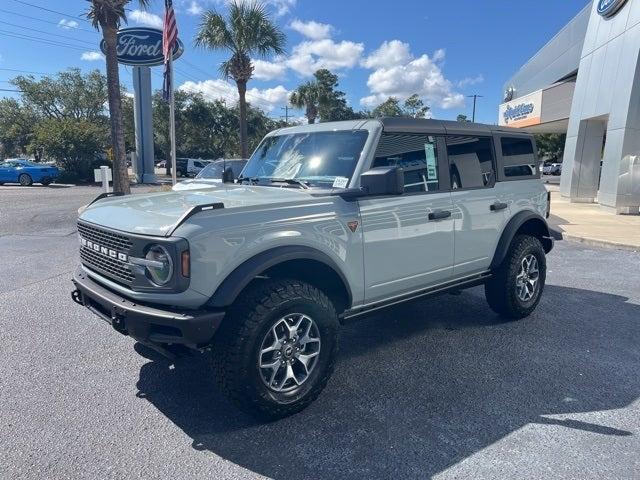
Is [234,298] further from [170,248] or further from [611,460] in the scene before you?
[611,460]

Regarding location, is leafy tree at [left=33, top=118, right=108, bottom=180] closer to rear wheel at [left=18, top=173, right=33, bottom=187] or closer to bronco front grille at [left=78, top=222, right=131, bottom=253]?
rear wheel at [left=18, top=173, right=33, bottom=187]

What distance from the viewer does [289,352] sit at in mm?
3135

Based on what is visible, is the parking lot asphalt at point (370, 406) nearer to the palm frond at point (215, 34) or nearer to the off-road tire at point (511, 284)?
the off-road tire at point (511, 284)

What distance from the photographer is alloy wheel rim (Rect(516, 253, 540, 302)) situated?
4.94 meters

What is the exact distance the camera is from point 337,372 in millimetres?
3799

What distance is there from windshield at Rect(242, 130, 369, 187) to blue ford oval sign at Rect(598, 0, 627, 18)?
15.5 m

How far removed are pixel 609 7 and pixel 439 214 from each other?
15664mm

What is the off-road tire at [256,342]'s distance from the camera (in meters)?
2.85

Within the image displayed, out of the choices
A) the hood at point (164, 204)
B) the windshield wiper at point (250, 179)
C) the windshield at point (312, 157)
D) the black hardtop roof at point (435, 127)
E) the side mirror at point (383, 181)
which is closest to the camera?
the hood at point (164, 204)

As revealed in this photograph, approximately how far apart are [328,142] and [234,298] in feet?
5.73

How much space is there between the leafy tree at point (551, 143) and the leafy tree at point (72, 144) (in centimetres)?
3457

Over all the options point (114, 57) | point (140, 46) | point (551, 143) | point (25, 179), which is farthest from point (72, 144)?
point (551, 143)

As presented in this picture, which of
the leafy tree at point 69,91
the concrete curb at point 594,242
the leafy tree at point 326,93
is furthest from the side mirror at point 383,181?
the leafy tree at point 69,91

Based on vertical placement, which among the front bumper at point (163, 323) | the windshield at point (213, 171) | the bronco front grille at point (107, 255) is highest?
the windshield at point (213, 171)
